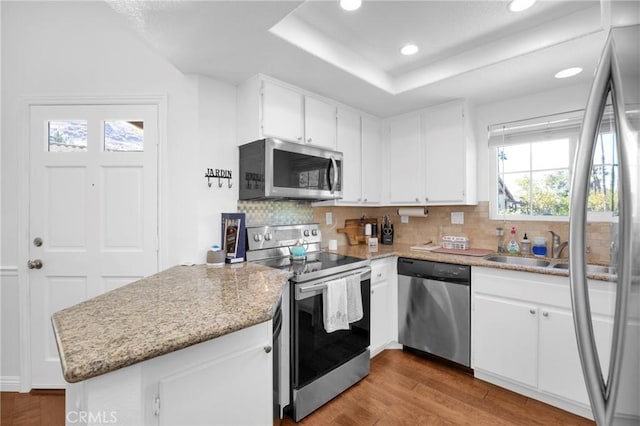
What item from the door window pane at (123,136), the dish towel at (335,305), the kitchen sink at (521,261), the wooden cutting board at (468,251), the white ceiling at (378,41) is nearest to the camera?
the white ceiling at (378,41)

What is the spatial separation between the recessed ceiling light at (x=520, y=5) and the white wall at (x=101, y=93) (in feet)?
6.52

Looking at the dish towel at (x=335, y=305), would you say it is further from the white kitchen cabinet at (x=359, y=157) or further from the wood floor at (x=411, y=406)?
the white kitchen cabinet at (x=359, y=157)

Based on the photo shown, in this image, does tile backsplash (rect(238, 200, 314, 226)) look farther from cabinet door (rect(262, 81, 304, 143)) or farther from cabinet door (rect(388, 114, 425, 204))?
cabinet door (rect(388, 114, 425, 204))

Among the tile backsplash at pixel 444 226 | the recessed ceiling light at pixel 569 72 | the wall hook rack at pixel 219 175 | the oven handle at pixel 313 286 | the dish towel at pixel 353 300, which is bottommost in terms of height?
the dish towel at pixel 353 300

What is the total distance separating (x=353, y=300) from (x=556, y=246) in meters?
1.75

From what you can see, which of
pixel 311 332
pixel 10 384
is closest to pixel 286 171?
pixel 311 332

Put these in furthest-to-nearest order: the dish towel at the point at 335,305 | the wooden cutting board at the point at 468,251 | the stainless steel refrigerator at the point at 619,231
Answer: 1. the wooden cutting board at the point at 468,251
2. the dish towel at the point at 335,305
3. the stainless steel refrigerator at the point at 619,231

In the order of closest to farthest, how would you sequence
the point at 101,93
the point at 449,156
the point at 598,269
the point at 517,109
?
the point at 598,269 < the point at 101,93 < the point at 517,109 < the point at 449,156

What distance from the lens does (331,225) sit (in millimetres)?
2982

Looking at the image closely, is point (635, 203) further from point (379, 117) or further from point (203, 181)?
point (379, 117)

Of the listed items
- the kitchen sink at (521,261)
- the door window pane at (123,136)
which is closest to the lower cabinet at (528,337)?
the kitchen sink at (521,261)

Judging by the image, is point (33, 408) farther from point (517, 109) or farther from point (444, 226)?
point (517, 109)

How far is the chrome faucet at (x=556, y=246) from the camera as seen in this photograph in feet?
7.43

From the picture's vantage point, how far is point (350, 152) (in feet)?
9.14
